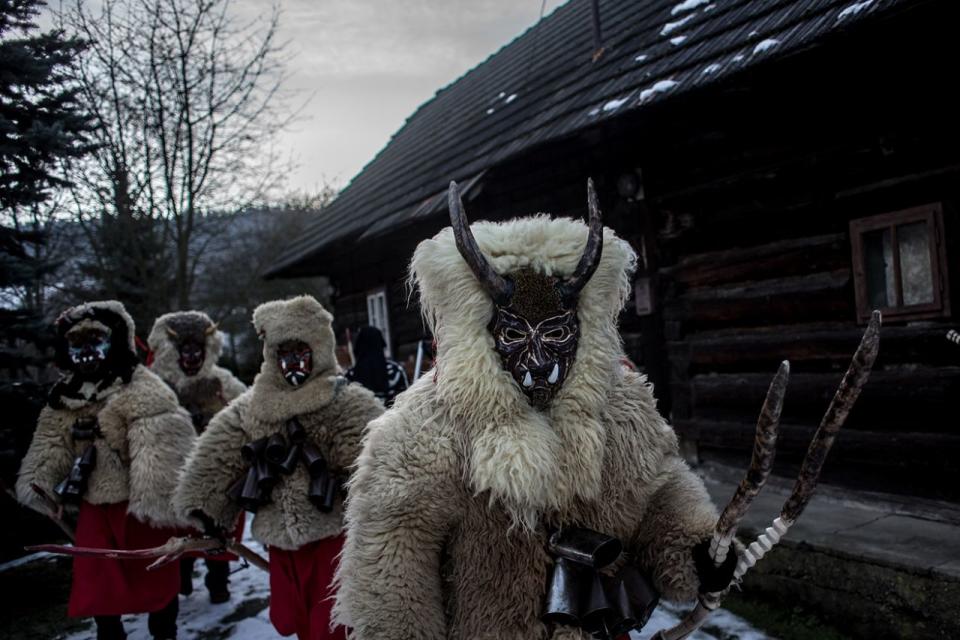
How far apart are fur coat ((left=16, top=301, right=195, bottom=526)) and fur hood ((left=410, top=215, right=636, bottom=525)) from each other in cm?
266

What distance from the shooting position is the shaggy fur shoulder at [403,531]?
1820 mm

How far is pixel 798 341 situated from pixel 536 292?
3.76 metres

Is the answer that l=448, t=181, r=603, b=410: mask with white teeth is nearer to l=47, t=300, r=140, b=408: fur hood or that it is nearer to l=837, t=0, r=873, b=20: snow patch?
l=837, t=0, r=873, b=20: snow patch

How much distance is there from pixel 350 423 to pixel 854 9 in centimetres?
359

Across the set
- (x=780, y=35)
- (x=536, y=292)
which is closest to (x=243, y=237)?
(x=780, y=35)

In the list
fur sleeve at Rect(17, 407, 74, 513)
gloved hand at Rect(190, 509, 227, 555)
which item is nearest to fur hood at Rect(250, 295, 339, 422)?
gloved hand at Rect(190, 509, 227, 555)

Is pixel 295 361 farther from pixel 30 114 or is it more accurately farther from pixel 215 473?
pixel 30 114

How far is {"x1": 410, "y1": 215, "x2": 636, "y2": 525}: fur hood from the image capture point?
1.82m

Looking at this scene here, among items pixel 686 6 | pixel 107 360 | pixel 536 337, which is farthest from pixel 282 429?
pixel 686 6

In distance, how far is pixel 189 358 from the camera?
5695mm

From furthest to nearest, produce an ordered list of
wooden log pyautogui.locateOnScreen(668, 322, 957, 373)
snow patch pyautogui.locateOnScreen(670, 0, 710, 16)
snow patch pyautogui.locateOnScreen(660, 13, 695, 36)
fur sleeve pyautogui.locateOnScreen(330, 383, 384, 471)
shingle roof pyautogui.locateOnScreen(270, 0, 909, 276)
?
snow patch pyautogui.locateOnScreen(670, 0, 710, 16)
snow patch pyautogui.locateOnScreen(660, 13, 695, 36)
shingle roof pyautogui.locateOnScreen(270, 0, 909, 276)
wooden log pyautogui.locateOnScreen(668, 322, 957, 373)
fur sleeve pyautogui.locateOnScreen(330, 383, 384, 471)

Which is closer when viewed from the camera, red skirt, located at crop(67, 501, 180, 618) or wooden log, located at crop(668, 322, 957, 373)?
red skirt, located at crop(67, 501, 180, 618)

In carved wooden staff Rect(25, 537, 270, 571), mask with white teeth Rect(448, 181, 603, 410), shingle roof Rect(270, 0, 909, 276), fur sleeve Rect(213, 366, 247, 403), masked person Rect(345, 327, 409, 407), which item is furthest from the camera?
fur sleeve Rect(213, 366, 247, 403)

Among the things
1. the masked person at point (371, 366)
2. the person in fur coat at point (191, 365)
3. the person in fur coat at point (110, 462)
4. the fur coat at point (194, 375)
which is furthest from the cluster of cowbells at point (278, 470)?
the fur coat at point (194, 375)
